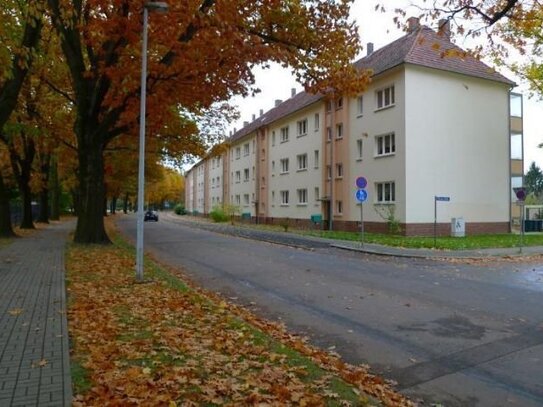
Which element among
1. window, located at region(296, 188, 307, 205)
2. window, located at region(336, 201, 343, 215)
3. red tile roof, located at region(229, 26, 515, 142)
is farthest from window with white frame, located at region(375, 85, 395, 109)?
window, located at region(296, 188, 307, 205)

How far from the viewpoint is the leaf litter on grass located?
4289mm

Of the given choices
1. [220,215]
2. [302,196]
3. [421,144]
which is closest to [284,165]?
[302,196]

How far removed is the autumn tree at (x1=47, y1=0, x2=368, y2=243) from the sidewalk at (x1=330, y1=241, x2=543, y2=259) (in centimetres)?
663

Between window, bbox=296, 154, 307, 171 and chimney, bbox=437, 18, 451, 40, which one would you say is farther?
window, bbox=296, 154, 307, 171

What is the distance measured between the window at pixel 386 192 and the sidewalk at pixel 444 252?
7.24 m

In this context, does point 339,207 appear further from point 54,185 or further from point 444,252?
point 54,185

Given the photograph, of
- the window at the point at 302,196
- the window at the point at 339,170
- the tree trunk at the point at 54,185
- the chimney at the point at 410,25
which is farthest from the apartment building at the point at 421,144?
the tree trunk at the point at 54,185

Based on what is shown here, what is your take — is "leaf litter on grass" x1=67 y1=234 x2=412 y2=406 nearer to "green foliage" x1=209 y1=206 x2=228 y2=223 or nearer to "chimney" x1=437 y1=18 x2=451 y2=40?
"chimney" x1=437 y1=18 x2=451 y2=40

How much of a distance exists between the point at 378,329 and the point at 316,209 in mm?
29616

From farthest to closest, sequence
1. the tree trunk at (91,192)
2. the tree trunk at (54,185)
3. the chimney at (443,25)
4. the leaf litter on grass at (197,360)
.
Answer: the tree trunk at (54,185) → the tree trunk at (91,192) → the chimney at (443,25) → the leaf litter on grass at (197,360)

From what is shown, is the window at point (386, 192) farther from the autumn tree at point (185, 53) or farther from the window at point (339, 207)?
the autumn tree at point (185, 53)

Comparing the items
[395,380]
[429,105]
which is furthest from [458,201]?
[395,380]

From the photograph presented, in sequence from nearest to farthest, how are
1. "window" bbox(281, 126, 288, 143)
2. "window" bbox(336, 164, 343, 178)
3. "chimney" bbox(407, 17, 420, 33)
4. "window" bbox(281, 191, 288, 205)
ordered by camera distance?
1. "chimney" bbox(407, 17, 420, 33)
2. "window" bbox(336, 164, 343, 178)
3. "window" bbox(281, 191, 288, 205)
4. "window" bbox(281, 126, 288, 143)

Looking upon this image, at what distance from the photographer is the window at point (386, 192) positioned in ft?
93.0
